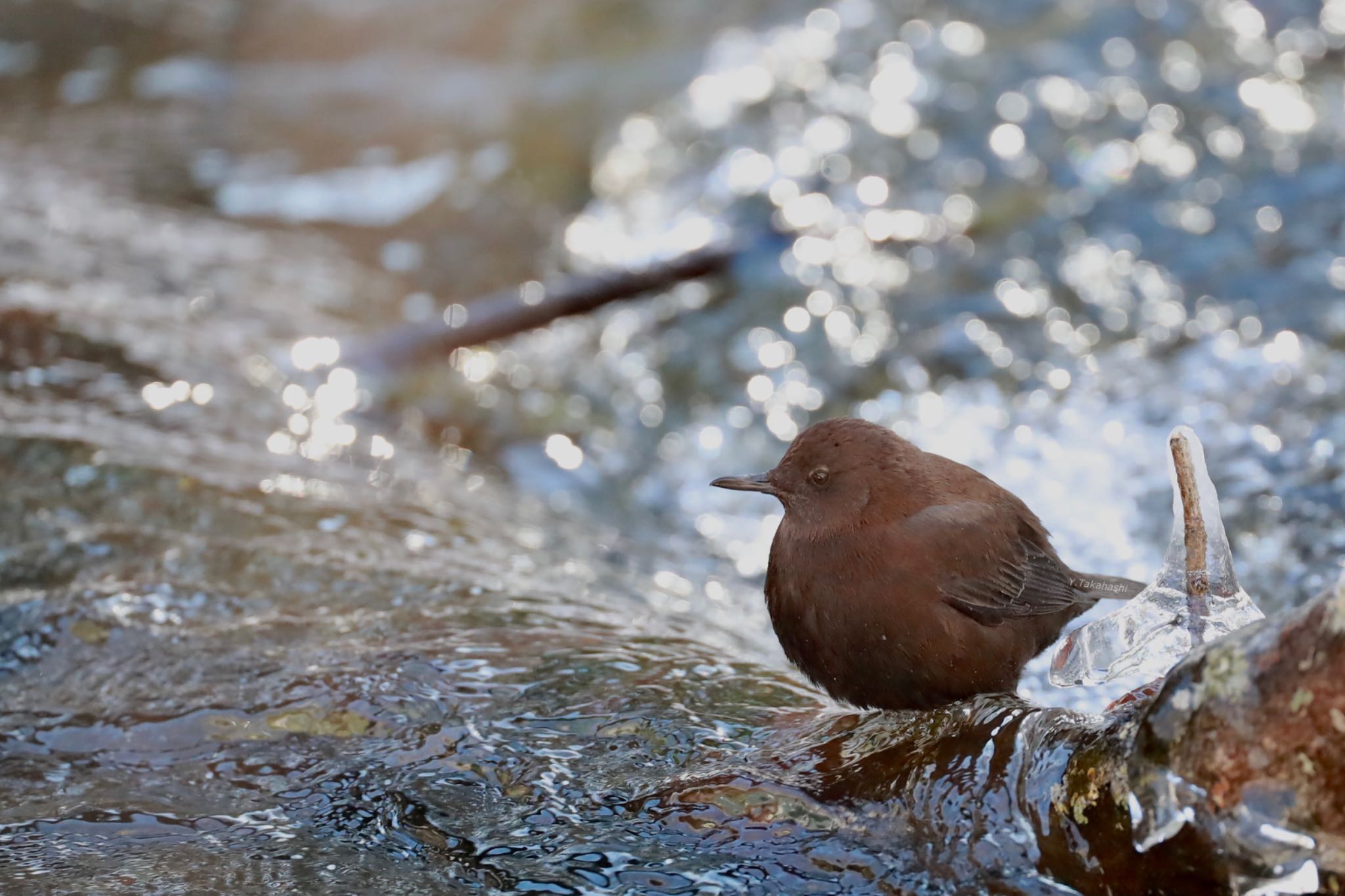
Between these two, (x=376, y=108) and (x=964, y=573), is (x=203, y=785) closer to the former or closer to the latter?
(x=964, y=573)

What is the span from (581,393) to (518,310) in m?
0.55

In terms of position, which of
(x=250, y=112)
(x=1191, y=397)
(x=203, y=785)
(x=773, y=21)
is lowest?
(x=203, y=785)

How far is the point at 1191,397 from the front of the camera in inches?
252

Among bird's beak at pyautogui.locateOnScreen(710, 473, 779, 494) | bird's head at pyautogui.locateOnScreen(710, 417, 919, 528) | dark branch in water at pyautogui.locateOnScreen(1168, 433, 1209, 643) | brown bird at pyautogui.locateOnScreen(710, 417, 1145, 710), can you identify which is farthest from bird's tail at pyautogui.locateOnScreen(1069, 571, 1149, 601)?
bird's beak at pyautogui.locateOnScreen(710, 473, 779, 494)

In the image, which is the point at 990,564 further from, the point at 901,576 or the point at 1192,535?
the point at 1192,535

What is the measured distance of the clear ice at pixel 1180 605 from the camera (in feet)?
10.3

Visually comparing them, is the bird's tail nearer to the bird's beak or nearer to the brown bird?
the brown bird

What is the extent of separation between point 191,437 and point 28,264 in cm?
218

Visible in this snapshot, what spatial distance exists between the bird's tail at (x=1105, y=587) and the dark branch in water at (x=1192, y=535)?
0.78 metres

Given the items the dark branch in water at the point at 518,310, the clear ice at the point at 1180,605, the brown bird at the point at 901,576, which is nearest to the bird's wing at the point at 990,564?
the brown bird at the point at 901,576

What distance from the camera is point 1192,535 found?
3178 millimetres

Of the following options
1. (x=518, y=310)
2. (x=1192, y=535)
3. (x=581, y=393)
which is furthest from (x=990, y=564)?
(x=518, y=310)

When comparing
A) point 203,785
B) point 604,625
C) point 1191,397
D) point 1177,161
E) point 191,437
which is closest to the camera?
point 203,785

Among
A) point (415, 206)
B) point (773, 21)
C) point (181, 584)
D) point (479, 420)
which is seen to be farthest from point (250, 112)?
point (181, 584)
